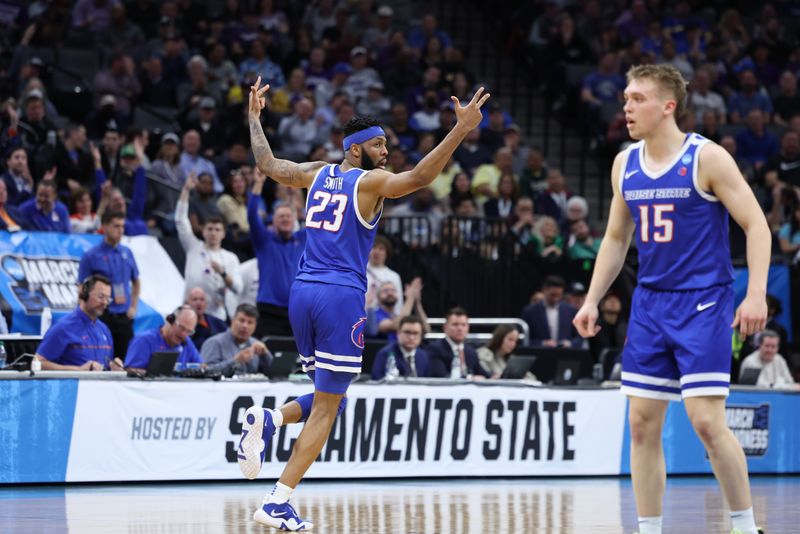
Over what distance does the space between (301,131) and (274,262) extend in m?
4.37

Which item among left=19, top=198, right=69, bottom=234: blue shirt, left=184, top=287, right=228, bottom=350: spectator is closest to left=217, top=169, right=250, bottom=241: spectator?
left=184, top=287, right=228, bottom=350: spectator

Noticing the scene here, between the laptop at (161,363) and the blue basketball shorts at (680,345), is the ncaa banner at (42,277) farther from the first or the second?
the blue basketball shorts at (680,345)

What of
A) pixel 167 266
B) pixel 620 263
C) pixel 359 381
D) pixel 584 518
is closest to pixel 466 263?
pixel 167 266

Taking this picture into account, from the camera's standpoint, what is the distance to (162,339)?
43.4ft

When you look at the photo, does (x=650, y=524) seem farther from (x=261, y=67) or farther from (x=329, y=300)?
(x=261, y=67)

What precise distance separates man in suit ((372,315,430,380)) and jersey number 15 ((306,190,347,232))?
5.60 meters

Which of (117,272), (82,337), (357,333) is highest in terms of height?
(117,272)

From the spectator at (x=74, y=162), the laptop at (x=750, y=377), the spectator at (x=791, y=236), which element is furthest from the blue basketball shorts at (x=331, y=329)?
the spectator at (x=791, y=236)

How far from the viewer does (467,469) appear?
13.7 meters

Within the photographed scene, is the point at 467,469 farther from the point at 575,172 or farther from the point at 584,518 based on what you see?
the point at 575,172

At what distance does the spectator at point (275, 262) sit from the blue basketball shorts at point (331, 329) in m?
6.78

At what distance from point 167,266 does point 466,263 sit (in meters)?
4.15

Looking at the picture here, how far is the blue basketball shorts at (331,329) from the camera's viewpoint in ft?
27.7

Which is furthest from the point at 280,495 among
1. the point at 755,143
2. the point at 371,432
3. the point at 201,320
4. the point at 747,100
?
the point at 747,100
